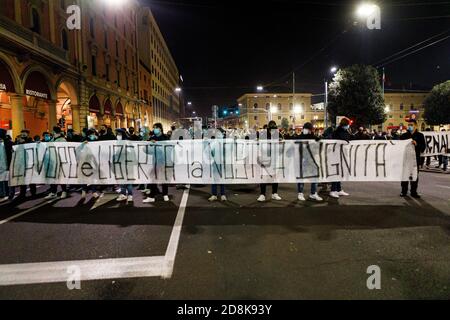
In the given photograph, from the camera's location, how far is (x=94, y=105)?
2872 cm

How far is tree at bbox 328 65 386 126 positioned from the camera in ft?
122

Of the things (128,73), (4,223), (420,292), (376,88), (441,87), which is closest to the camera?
(420,292)

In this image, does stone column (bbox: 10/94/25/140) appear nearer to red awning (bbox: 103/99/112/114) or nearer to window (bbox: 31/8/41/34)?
window (bbox: 31/8/41/34)

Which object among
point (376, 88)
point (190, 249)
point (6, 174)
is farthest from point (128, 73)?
point (190, 249)

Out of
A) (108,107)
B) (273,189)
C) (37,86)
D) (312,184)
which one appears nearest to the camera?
(312,184)

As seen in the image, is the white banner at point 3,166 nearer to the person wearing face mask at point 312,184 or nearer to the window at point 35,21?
the person wearing face mask at point 312,184

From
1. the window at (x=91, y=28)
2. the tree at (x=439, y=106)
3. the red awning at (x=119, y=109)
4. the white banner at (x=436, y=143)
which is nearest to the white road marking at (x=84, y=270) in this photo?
the white banner at (x=436, y=143)

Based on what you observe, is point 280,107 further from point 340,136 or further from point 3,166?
point 3,166

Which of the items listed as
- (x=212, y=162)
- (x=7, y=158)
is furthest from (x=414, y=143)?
(x=7, y=158)

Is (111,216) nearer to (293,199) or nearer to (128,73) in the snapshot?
(293,199)

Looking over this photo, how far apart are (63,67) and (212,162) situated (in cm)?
1871

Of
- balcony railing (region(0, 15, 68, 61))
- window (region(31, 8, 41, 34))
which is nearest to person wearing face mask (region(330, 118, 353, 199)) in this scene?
balcony railing (region(0, 15, 68, 61))

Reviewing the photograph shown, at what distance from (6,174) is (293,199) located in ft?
27.2
